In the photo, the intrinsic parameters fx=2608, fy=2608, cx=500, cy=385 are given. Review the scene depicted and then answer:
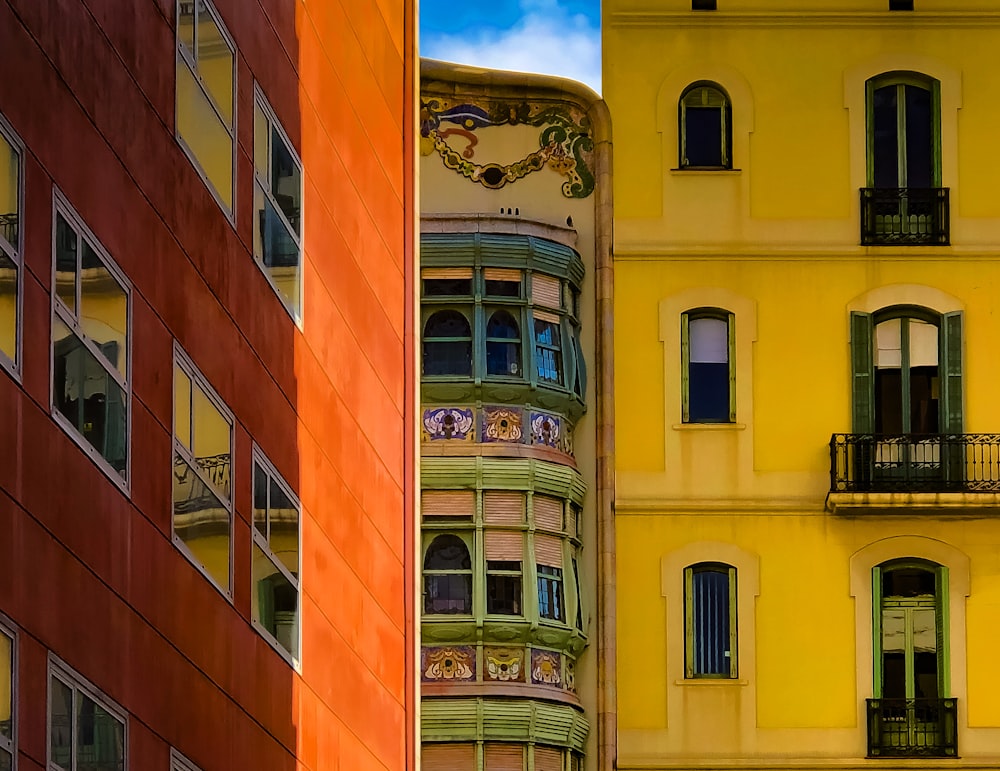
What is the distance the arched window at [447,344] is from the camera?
38.5 metres

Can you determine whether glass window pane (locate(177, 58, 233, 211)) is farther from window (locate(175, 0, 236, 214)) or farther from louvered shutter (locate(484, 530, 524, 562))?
louvered shutter (locate(484, 530, 524, 562))

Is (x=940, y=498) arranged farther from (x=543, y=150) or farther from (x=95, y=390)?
(x=95, y=390)

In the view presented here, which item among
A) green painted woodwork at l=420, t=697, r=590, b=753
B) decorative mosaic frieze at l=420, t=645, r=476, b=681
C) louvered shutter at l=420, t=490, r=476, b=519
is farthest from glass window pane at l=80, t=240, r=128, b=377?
decorative mosaic frieze at l=420, t=645, r=476, b=681

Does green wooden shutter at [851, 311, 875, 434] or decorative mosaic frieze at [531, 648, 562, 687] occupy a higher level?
green wooden shutter at [851, 311, 875, 434]

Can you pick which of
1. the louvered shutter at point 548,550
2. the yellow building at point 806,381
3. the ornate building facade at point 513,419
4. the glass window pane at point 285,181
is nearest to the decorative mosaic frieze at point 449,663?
the ornate building facade at point 513,419

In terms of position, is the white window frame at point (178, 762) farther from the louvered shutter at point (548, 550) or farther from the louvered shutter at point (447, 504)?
the louvered shutter at point (548, 550)

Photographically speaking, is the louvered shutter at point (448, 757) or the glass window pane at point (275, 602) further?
the louvered shutter at point (448, 757)

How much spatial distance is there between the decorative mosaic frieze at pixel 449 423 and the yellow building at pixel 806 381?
101 inches

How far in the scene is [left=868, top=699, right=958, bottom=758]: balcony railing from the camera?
38.2 meters

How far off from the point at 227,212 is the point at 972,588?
18.5 m

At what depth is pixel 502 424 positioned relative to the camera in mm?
38375

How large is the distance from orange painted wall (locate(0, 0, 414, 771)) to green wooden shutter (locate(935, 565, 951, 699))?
10215mm

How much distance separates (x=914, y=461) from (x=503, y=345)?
6.37 m

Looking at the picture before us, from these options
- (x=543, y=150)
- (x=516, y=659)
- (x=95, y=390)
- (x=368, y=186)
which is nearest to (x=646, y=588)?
(x=516, y=659)
